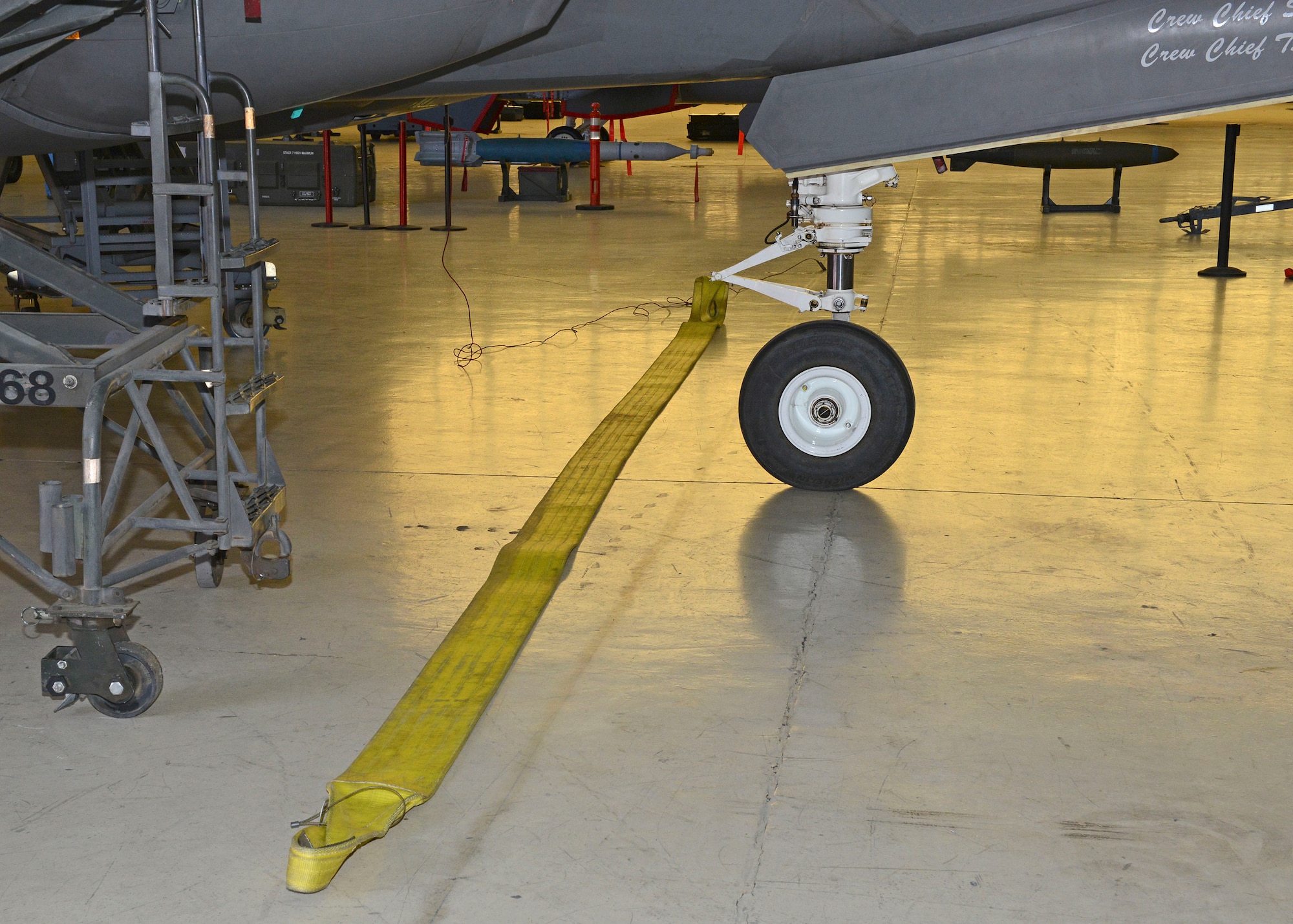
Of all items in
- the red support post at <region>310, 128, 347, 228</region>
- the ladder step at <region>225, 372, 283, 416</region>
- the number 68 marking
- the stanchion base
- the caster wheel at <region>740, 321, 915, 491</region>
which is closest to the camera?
the number 68 marking

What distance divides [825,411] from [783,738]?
2.28m

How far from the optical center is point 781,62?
4.67 metres

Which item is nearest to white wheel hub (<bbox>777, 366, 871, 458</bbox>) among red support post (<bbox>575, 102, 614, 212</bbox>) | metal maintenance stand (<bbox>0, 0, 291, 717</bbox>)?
metal maintenance stand (<bbox>0, 0, 291, 717</bbox>)

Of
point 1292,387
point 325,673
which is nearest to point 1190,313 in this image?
point 1292,387

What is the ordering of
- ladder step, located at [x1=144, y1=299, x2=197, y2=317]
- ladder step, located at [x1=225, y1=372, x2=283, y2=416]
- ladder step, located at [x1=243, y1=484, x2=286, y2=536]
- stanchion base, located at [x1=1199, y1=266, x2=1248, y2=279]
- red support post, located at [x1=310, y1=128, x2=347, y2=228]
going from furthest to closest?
1. red support post, located at [x1=310, y1=128, x2=347, y2=228]
2. stanchion base, located at [x1=1199, y1=266, x2=1248, y2=279]
3. ladder step, located at [x1=243, y1=484, x2=286, y2=536]
4. ladder step, located at [x1=144, y1=299, x2=197, y2=317]
5. ladder step, located at [x1=225, y1=372, x2=283, y2=416]

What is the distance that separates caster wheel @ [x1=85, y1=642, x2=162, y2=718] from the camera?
3320 mm

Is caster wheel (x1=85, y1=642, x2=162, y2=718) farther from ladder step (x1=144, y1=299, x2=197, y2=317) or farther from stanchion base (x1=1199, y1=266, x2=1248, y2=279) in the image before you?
stanchion base (x1=1199, y1=266, x2=1248, y2=279)

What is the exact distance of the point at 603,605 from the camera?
163 inches

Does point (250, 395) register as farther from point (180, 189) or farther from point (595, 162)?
point (595, 162)

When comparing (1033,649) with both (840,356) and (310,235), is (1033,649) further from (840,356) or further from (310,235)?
(310,235)

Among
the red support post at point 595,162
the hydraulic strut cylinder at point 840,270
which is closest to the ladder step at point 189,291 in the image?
the hydraulic strut cylinder at point 840,270

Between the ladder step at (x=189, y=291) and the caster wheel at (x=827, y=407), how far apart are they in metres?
2.38

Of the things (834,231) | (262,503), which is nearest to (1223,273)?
(834,231)

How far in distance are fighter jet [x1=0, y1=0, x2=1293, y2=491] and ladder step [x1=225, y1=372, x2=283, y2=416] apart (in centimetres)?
114
